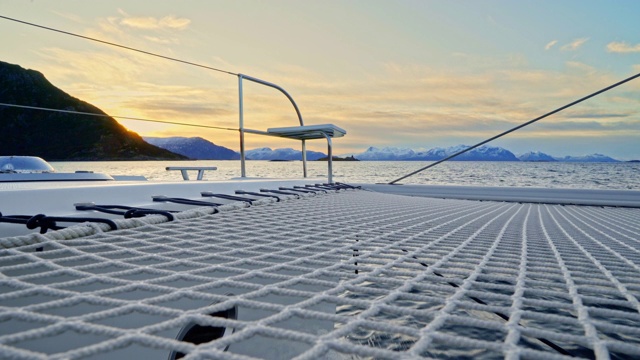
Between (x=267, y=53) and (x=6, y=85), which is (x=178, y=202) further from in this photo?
(x=6, y=85)

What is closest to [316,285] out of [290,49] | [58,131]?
[290,49]

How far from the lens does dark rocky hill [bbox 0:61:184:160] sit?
1447 cm

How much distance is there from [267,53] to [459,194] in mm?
2546

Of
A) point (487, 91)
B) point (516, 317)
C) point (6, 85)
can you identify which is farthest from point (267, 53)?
point (6, 85)

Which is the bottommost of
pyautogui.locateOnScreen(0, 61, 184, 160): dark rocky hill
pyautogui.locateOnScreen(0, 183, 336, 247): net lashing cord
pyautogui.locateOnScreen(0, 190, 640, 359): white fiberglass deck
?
pyautogui.locateOnScreen(0, 190, 640, 359): white fiberglass deck

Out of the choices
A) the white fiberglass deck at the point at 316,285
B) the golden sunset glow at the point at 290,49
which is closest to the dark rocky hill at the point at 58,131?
the golden sunset glow at the point at 290,49

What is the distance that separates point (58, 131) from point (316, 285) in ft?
72.3

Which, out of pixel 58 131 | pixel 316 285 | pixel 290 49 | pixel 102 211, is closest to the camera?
pixel 316 285

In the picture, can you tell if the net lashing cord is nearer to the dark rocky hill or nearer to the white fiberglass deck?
the white fiberglass deck

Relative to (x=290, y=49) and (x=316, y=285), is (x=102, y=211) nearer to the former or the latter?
(x=316, y=285)

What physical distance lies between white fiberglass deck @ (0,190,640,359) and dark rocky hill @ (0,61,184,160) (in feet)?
35.6

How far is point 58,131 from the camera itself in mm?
19312

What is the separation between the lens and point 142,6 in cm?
346

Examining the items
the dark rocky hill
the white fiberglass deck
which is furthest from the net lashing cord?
the dark rocky hill
